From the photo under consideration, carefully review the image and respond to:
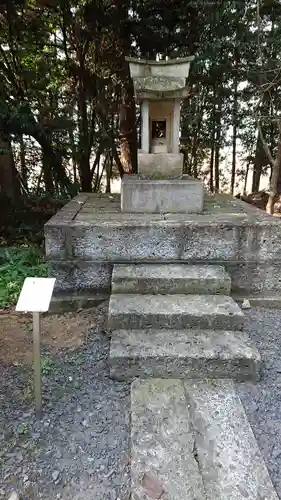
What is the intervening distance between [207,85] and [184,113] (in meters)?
0.72

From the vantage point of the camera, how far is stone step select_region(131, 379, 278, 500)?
4.29 feet

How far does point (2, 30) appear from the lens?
600cm

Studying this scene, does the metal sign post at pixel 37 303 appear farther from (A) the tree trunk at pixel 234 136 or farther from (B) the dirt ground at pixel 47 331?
(A) the tree trunk at pixel 234 136

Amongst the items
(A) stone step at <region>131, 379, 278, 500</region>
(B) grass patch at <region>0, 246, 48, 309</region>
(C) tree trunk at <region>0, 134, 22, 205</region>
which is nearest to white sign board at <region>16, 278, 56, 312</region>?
(A) stone step at <region>131, 379, 278, 500</region>

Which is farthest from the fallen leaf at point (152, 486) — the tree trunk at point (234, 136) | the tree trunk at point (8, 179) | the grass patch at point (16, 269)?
the tree trunk at point (234, 136)

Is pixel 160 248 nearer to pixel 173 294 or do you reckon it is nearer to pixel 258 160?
pixel 173 294

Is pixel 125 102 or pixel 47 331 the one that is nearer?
pixel 47 331

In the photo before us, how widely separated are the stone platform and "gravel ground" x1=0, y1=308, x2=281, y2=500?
815 mm

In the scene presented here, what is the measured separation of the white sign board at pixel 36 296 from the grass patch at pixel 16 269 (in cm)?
166

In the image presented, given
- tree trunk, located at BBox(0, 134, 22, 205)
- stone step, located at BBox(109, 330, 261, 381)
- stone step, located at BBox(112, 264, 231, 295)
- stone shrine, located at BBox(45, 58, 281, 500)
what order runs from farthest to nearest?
1. tree trunk, located at BBox(0, 134, 22, 205)
2. stone step, located at BBox(112, 264, 231, 295)
3. stone step, located at BBox(109, 330, 261, 381)
4. stone shrine, located at BBox(45, 58, 281, 500)

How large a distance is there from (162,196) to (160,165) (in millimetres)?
504

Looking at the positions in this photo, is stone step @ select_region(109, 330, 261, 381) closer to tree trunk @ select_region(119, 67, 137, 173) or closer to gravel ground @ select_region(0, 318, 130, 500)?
gravel ground @ select_region(0, 318, 130, 500)

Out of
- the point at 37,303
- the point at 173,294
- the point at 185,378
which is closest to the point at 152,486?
the point at 185,378

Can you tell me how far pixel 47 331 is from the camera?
2602 mm
